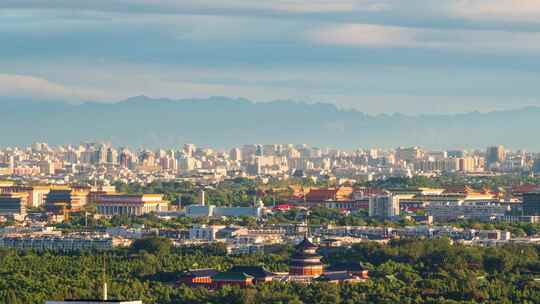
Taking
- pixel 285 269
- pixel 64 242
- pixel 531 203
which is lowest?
pixel 285 269

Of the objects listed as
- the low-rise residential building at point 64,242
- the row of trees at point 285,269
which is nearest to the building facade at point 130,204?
the low-rise residential building at point 64,242

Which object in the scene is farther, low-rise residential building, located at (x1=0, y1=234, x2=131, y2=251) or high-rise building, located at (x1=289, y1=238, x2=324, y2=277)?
low-rise residential building, located at (x1=0, y1=234, x2=131, y2=251)

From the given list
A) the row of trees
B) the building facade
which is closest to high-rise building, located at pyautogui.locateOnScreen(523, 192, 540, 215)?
the building facade

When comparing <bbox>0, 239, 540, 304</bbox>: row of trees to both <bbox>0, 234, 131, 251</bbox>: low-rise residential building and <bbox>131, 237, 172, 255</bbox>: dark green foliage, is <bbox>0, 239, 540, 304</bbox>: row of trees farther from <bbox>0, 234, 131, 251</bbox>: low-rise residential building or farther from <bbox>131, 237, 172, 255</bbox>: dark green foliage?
<bbox>0, 234, 131, 251</bbox>: low-rise residential building

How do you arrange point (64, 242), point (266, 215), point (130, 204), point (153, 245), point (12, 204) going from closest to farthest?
point (153, 245)
point (64, 242)
point (266, 215)
point (12, 204)
point (130, 204)

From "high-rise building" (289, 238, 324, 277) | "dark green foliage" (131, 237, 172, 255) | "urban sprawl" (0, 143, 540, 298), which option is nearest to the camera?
"high-rise building" (289, 238, 324, 277)

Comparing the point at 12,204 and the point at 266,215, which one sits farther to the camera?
the point at 12,204

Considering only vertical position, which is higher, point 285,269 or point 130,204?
point 130,204

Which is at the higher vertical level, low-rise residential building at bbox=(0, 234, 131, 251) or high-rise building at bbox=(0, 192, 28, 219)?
high-rise building at bbox=(0, 192, 28, 219)

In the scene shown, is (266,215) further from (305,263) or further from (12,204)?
(305,263)

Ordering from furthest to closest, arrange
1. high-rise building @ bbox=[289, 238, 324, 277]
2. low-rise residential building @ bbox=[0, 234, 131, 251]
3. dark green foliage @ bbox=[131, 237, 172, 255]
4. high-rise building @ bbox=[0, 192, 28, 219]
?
high-rise building @ bbox=[0, 192, 28, 219]
low-rise residential building @ bbox=[0, 234, 131, 251]
dark green foliage @ bbox=[131, 237, 172, 255]
high-rise building @ bbox=[289, 238, 324, 277]

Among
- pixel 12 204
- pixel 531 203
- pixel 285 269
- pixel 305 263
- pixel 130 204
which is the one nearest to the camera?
pixel 305 263

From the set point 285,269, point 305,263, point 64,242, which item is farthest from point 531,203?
point 305,263

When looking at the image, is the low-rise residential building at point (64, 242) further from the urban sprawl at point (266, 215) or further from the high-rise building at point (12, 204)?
the high-rise building at point (12, 204)
